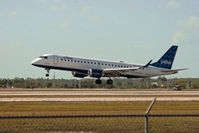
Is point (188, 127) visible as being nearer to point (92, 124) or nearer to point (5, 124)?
point (92, 124)

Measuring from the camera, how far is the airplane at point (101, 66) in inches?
2319

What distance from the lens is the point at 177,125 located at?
57.9 ft

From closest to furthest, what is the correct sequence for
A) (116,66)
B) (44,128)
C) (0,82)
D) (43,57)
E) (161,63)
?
(44,128) < (43,57) < (116,66) < (161,63) < (0,82)

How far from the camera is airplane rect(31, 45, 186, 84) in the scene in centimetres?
5891

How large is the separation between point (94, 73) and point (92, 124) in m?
43.0

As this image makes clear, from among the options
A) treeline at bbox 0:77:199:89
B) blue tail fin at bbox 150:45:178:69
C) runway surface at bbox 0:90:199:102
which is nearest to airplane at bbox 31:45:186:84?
blue tail fin at bbox 150:45:178:69

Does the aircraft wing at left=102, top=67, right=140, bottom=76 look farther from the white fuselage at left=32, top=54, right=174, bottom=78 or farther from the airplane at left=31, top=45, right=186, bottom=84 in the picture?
the white fuselage at left=32, top=54, right=174, bottom=78

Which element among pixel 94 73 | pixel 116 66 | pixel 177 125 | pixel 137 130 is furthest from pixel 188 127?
pixel 116 66

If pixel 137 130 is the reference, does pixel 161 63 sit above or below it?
above

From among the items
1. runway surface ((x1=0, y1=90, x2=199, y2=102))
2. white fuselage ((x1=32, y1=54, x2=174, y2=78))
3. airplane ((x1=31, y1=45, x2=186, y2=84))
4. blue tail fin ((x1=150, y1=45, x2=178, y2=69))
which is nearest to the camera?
runway surface ((x1=0, y1=90, x2=199, y2=102))

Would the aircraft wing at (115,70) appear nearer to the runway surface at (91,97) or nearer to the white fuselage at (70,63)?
the white fuselage at (70,63)

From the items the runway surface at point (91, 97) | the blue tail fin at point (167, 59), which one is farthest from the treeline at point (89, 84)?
the runway surface at point (91, 97)

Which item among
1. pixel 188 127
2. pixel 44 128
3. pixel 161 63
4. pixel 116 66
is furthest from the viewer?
pixel 161 63

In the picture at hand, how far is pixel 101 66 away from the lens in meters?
62.8
